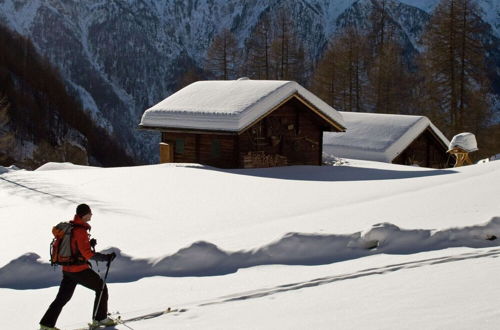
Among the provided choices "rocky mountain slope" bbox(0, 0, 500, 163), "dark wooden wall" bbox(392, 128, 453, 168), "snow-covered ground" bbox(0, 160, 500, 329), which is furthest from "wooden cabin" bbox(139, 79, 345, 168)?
"rocky mountain slope" bbox(0, 0, 500, 163)

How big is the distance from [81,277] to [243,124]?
1358 cm

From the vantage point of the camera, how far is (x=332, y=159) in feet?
88.7

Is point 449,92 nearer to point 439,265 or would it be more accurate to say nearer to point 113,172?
point 113,172

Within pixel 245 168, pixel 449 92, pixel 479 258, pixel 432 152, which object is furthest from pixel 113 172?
pixel 449 92

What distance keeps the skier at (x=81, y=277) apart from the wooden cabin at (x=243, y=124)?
43.8ft

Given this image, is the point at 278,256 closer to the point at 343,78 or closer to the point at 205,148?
the point at 205,148

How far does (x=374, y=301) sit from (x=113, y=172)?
13297mm

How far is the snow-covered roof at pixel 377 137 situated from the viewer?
2950cm

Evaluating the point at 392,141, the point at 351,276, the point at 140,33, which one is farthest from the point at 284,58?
the point at 351,276

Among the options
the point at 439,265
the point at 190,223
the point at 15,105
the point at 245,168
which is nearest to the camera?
the point at 439,265

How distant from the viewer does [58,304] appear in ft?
22.4

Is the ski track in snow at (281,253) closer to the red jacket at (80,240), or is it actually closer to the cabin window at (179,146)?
the red jacket at (80,240)

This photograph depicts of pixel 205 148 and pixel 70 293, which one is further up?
pixel 205 148

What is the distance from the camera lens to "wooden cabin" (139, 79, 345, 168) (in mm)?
20797
